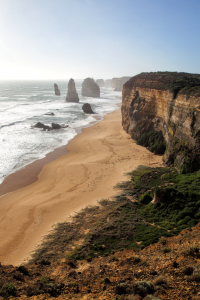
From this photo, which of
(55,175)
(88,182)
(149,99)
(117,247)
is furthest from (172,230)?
(149,99)

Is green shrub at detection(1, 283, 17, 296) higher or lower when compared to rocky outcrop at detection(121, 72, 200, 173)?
lower

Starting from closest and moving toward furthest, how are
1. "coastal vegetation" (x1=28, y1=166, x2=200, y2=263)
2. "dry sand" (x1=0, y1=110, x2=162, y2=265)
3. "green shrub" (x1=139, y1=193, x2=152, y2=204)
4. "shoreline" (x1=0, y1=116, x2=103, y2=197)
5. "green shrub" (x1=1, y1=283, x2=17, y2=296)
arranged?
"green shrub" (x1=1, y1=283, x2=17, y2=296) < "coastal vegetation" (x1=28, y1=166, x2=200, y2=263) < "dry sand" (x1=0, y1=110, x2=162, y2=265) < "green shrub" (x1=139, y1=193, x2=152, y2=204) < "shoreline" (x1=0, y1=116, x2=103, y2=197)

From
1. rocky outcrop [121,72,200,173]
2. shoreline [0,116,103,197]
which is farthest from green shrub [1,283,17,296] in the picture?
rocky outcrop [121,72,200,173]

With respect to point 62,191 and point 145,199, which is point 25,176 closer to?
point 62,191

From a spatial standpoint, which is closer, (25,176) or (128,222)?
(128,222)

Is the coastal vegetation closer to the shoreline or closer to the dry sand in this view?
the dry sand

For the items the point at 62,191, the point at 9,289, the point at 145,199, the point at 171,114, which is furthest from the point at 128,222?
the point at 171,114

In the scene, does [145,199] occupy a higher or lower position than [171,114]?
lower
